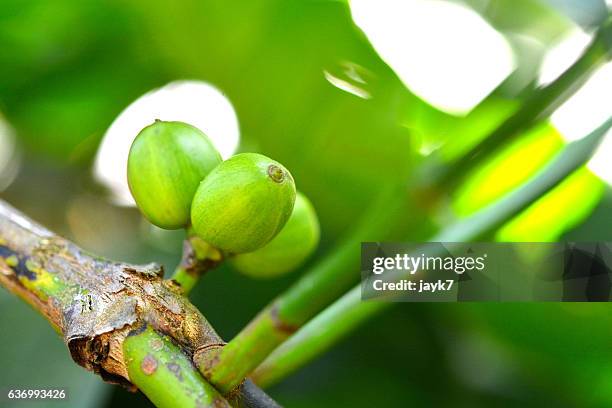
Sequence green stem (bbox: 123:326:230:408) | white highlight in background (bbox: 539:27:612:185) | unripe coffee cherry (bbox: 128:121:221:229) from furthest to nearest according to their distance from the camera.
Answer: white highlight in background (bbox: 539:27:612:185), unripe coffee cherry (bbox: 128:121:221:229), green stem (bbox: 123:326:230:408)

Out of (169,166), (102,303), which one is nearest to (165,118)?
(169,166)

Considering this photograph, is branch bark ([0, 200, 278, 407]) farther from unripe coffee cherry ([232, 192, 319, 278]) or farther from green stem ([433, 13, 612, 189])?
green stem ([433, 13, 612, 189])

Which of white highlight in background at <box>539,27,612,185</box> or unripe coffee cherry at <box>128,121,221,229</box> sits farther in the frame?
white highlight in background at <box>539,27,612,185</box>

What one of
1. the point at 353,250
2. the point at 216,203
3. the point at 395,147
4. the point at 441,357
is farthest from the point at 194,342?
the point at 441,357

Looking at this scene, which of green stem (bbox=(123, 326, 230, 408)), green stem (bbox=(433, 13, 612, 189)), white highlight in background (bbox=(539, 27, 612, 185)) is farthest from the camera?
white highlight in background (bbox=(539, 27, 612, 185))

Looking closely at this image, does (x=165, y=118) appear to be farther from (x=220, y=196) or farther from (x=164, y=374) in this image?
(x=164, y=374)

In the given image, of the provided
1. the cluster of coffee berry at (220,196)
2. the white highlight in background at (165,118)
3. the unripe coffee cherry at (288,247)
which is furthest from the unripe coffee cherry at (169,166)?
the white highlight in background at (165,118)

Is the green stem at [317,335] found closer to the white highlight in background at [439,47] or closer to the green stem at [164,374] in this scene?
the green stem at [164,374]

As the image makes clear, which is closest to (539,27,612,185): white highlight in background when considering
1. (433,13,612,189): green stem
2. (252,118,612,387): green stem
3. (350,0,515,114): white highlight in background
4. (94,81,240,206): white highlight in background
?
(350,0,515,114): white highlight in background
